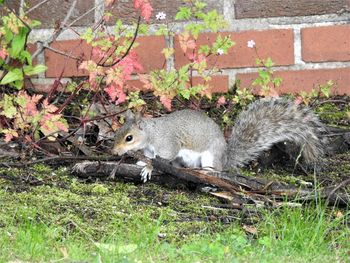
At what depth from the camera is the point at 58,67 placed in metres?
3.91

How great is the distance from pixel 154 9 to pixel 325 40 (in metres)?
0.78

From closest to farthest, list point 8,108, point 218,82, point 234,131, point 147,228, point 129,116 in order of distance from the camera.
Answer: point 147,228, point 8,108, point 129,116, point 234,131, point 218,82

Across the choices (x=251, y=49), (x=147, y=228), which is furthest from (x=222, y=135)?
(x=147, y=228)

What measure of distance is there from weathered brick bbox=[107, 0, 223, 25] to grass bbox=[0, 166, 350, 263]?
0.97m

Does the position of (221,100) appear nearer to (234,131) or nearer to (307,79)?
(234,131)

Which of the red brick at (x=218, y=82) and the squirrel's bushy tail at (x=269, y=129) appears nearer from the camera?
the squirrel's bushy tail at (x=269, y=129)

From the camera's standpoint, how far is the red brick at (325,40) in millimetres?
3768

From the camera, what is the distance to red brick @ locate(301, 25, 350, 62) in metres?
3.77

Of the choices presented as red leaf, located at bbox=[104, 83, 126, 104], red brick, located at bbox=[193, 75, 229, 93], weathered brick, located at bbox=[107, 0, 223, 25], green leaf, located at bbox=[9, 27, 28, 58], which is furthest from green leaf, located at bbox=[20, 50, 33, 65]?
red brick, located at bbox=[193, 75, 229, 93]

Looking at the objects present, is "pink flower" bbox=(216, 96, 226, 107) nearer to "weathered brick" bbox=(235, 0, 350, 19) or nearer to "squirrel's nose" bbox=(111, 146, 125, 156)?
"weathered brick" bbox=(235, 0, 350, 19)

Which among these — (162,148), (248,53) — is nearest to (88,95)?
(162,148)

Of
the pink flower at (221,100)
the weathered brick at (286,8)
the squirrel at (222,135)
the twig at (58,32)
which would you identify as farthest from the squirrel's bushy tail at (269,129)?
the twig at (58,32)

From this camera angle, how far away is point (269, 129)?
140 inches

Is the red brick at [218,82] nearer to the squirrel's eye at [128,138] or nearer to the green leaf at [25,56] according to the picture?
the squirrel's eye at [128,138]
